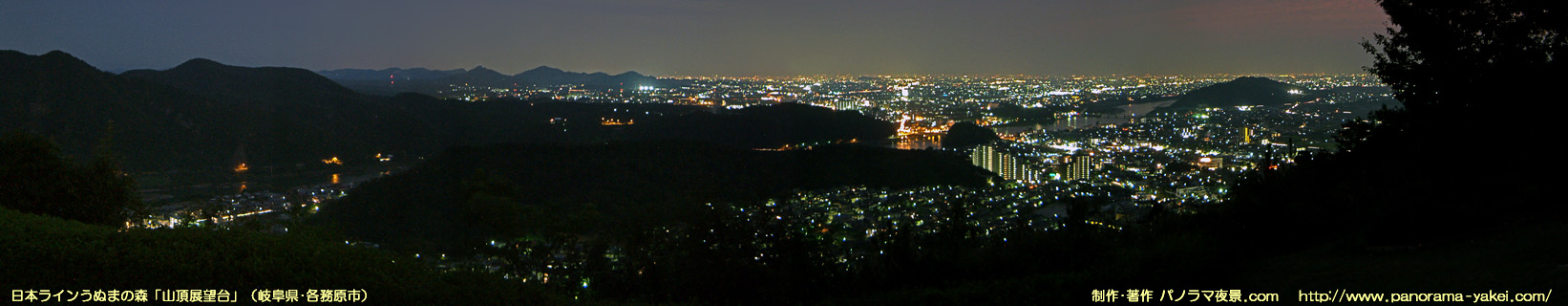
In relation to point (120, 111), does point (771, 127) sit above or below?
below

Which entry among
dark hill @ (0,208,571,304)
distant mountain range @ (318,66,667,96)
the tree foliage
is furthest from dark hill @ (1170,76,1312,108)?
the tree foliage

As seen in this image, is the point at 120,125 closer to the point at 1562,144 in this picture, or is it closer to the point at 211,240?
the point at 211,240

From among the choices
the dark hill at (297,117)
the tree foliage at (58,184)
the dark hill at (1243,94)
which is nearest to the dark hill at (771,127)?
the dark hill at (297,117)

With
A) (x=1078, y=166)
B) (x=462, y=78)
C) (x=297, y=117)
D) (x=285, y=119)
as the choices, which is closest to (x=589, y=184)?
(x=285, y=119)

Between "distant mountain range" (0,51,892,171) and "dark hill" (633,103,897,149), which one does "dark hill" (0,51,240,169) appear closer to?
"distant mountain range" (0,51,892,171)

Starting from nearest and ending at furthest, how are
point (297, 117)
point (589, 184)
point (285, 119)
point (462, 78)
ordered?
point (589, 184) → point (285, 119) → point (297, 117) → point (462, 78)

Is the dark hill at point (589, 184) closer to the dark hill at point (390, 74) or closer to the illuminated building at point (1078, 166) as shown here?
the illuminated building at point (1078, 166)

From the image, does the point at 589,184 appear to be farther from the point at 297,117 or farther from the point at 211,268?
the point at 297,117
